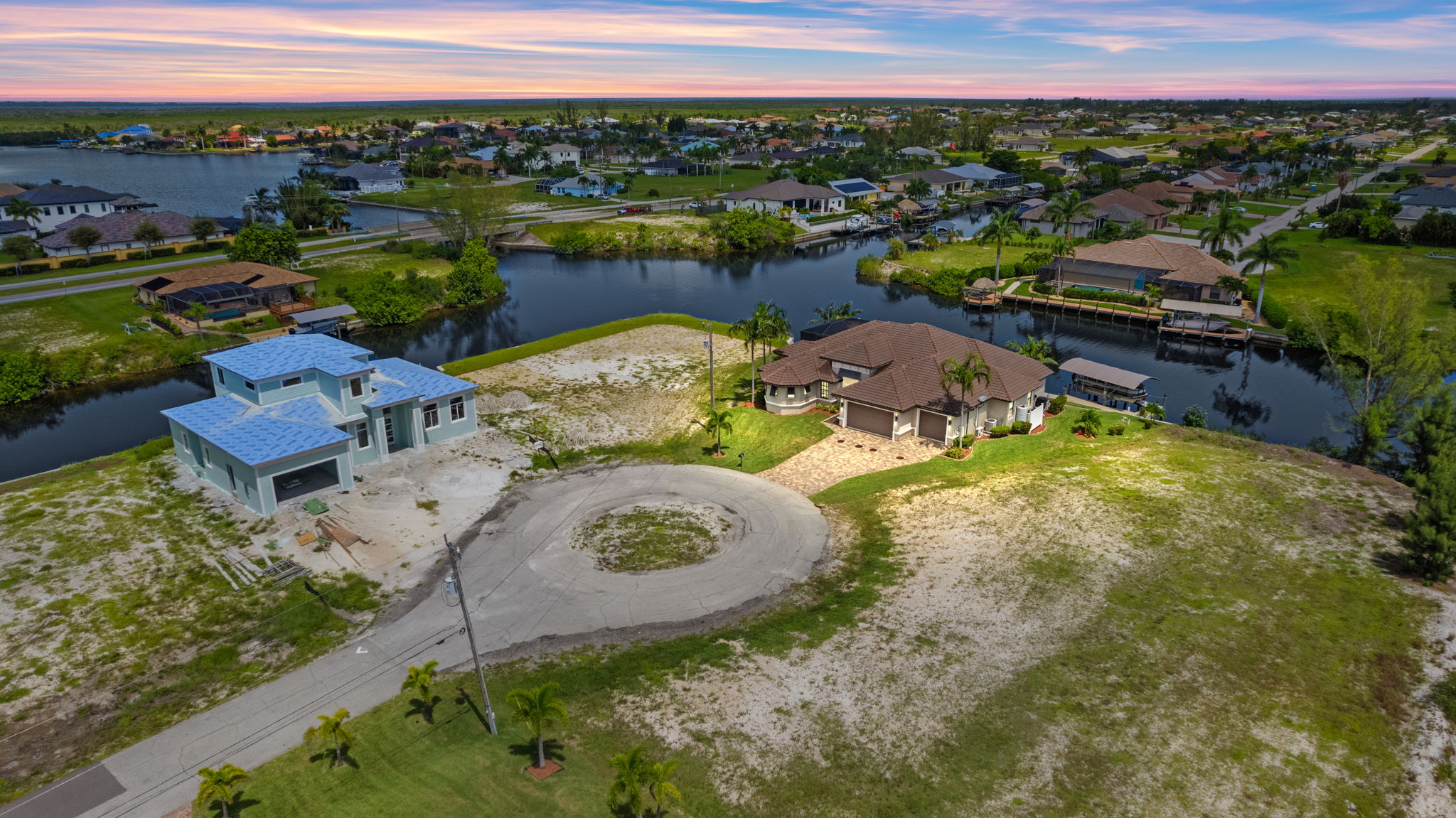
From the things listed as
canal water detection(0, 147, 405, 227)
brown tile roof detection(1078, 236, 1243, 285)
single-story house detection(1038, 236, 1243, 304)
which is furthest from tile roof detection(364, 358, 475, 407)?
canal water detection(0, 147, 405, 227)

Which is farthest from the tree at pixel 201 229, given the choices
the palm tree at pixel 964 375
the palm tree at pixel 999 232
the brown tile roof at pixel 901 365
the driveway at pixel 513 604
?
the palm tree at pixel 999 232

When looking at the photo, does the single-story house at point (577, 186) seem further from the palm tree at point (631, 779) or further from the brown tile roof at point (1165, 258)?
the palm tree at point (631, 779)

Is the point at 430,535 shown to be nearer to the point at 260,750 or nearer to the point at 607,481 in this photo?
the point at 607,481

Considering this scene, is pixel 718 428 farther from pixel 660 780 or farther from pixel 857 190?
pixel 857 190


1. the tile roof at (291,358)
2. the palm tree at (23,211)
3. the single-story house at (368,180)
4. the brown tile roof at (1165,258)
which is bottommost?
the tile roof at (291,358)

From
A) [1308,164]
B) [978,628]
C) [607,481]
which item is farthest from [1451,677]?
[1308,164]

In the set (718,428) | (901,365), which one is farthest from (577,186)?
(718,428)
